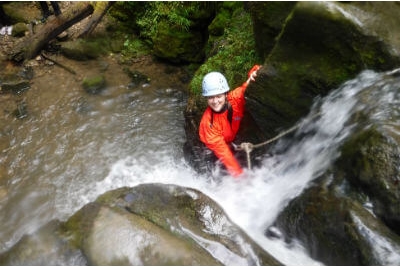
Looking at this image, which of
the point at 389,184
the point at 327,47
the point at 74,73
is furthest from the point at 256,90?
the point at 74,73

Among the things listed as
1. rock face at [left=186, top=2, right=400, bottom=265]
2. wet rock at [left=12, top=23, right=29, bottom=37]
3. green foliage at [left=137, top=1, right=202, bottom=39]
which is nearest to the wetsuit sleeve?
rock face at [left=186, top=2, right=400, bottom=265]

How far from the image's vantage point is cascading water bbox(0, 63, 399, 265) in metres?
4.75

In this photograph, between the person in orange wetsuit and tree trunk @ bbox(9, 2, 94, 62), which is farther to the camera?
tree trunk @ bbox(9, 2, 94, 62)

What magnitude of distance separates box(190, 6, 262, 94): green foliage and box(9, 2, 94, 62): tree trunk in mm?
4676

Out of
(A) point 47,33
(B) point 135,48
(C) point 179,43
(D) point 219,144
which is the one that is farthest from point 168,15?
(D) point 219,144

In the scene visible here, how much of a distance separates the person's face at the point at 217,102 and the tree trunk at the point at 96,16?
6.10 metres

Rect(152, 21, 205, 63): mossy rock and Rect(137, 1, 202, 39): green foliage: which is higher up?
Rect(137, 1, 202, 39): green foliage

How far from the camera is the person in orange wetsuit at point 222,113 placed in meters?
5.37

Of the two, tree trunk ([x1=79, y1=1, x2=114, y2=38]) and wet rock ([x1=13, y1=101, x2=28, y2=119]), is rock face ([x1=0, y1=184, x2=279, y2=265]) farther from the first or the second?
tree trunk ([x1=79, y1=1, x2=114, y2=38])

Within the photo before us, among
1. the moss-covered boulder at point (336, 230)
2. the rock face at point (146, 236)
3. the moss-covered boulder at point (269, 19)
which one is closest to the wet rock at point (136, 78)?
the moss-covered boulder at point (269, 19)

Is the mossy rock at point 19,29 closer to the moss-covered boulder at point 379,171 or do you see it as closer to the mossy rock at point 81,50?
the mossy rock at point 81,50

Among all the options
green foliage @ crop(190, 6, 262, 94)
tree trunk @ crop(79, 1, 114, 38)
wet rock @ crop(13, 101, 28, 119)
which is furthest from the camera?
tree trunk @ crop(79, 1, 114, 38)

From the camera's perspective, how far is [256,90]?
17.4 feet

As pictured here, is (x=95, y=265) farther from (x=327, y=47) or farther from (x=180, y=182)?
(x=327, y=47)
